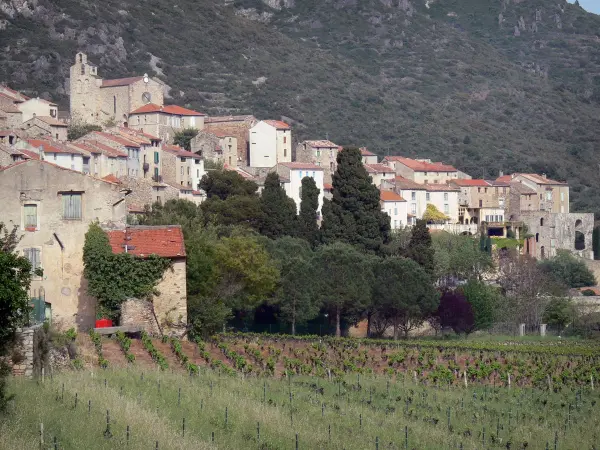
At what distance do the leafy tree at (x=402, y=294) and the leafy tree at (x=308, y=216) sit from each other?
10.3 meters

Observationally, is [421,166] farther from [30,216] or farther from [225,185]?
[30,216]

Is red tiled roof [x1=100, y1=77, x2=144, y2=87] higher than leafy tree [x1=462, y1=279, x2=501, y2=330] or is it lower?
higher

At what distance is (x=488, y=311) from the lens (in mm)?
68188

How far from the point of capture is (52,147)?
7969cm

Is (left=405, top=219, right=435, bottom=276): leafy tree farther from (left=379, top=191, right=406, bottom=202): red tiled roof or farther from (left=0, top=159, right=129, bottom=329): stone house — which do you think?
(left=0, top=159, right=129, bottom=329): stone house

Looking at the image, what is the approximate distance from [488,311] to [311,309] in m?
13.2

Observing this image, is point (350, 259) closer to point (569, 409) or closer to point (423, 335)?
point (423, 335)

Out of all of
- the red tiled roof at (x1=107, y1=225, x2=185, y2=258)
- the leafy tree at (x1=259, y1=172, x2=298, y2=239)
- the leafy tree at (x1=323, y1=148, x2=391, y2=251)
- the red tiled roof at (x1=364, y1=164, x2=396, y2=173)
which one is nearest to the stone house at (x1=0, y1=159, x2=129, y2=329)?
the red tiled roof at (x1=107, y1=225, x2=185, y2=258)

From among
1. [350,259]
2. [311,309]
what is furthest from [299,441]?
[350,259]

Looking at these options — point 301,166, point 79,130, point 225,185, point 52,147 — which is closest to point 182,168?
point 301,166

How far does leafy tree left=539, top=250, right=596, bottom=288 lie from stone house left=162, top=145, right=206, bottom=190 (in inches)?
922

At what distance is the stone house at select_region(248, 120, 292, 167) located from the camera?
102688 millimetres

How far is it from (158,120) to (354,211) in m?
34.5

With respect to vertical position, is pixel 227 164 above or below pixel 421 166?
below
